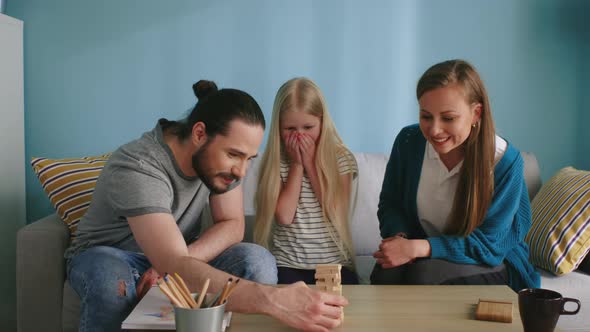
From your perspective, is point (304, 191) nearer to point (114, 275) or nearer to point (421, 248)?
point (421, 248)

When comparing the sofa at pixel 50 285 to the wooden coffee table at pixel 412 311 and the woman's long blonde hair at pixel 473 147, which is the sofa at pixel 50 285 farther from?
the wooden coffee table at pixel 412 311

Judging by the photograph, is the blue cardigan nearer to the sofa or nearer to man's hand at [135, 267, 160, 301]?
the sofa

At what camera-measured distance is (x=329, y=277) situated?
1324 millimetres

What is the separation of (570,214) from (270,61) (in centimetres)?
130

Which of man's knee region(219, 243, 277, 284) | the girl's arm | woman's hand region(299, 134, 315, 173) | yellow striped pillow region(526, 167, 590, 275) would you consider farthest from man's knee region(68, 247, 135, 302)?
yellow striped pillow region(526, 167, 590, 275)

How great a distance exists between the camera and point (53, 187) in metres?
2.18

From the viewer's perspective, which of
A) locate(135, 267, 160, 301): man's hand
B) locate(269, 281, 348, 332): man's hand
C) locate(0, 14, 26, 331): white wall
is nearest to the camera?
locate(269, 281, 348, 332): man's hand

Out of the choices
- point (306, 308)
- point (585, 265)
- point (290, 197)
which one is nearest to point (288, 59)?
point (290, 197)

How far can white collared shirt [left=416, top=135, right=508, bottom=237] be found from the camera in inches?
75.2

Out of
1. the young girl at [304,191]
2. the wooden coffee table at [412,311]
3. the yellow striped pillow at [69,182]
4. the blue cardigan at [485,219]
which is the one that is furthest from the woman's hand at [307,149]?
the yellow striped pillow at [69,182]

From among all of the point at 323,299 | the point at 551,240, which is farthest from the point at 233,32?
the point at 323,299

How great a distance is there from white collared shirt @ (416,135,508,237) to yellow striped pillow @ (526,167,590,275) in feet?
1.22

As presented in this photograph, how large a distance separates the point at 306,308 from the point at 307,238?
33.7 inches

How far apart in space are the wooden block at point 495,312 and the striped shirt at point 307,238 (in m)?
0.79
